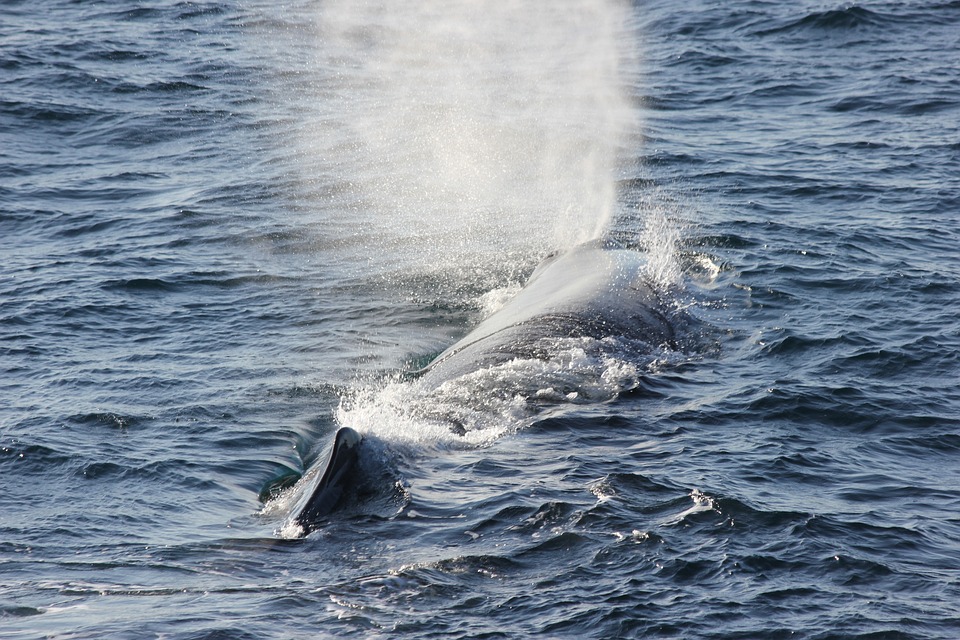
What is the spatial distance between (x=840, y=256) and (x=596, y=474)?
390 inches

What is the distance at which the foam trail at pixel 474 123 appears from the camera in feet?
73.2

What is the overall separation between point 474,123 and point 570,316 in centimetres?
1505

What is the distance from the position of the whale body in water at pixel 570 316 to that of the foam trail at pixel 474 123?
2.93 meters

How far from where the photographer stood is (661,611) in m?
9.09

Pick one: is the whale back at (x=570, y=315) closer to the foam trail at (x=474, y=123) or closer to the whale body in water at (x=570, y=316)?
the whale body in water at (x=570, y=316)

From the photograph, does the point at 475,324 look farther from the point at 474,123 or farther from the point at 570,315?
the point at 474,123

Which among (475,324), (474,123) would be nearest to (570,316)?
(475,324)

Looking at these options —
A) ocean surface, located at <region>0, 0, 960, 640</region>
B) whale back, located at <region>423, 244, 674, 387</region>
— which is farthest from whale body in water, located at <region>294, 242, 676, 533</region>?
ocean surface, located at <region>0, 0, 960, 640</region>

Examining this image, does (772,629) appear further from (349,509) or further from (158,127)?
(158,127)

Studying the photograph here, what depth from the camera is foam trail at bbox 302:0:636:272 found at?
2230cm

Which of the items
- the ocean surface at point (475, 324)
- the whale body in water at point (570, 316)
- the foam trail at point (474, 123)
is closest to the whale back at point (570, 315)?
Answer: the whale body in water at point (570, 316)

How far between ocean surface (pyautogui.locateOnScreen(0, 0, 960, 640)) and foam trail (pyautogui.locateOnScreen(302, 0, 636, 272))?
0.16m

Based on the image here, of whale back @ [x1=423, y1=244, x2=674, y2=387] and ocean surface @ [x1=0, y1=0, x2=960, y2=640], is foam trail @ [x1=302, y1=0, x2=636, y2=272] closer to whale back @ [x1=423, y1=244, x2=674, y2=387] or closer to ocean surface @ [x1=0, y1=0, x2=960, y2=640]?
ocean surface @ [x1=0, y1=0, x2=960, y2=640]

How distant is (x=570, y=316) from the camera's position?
15250mm
